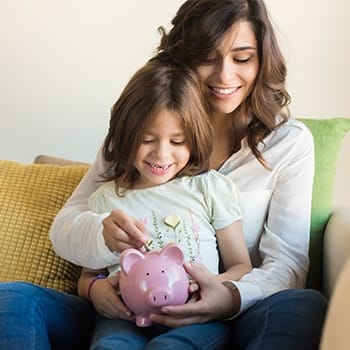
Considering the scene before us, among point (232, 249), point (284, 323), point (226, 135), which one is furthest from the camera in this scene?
point (226, 135)

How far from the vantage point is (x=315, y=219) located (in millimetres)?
1382

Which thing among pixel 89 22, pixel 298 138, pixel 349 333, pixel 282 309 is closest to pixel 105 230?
pixel 282 309

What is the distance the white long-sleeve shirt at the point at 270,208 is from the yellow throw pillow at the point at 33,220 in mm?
92

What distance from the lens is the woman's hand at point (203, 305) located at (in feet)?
3.51

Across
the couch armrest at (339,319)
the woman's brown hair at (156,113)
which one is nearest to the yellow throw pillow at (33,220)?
the woman's brown hair at (156,113)

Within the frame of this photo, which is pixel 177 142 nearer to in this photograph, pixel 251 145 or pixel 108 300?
pixel 251 145

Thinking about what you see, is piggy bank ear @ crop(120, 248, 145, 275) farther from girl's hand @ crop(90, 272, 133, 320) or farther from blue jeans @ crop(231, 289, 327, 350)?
blue jeans @ crop(231, 289, 327, 350)

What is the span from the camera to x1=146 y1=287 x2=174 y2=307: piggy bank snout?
1.04 m

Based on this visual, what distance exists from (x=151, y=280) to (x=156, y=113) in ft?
0.96

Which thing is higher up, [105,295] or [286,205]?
[286,205]

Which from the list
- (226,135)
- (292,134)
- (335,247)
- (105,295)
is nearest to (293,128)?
(292,134)

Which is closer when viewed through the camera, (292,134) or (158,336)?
(158,336)

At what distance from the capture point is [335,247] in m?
1.28

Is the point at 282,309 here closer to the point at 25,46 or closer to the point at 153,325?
the point at 153,325
